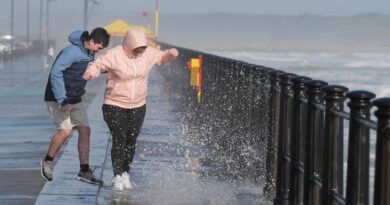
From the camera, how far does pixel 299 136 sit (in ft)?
28.1

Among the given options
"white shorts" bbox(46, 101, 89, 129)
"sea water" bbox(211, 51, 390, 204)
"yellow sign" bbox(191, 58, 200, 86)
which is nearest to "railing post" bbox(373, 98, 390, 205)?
"white shorts" bbox(46, 101, 89, 129)

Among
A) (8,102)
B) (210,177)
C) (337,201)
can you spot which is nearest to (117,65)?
(210,177)

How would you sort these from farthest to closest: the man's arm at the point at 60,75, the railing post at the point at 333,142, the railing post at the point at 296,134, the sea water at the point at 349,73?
the sea water at the point at 349,73 < the man's arm at the point at 60,75 < the railing post at the point at 296,134 < the railing post at the point at 333,142

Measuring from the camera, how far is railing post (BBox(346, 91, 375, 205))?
20.6 feet

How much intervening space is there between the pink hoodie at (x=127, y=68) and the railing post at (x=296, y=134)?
78.0 inches

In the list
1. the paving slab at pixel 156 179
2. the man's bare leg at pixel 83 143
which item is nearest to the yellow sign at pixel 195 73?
the paving slab at pixel 156 179

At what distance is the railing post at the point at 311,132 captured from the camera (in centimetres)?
779

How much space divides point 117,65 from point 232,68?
5.04 metres

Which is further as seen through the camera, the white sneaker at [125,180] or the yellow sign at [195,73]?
the yellow sign at [195,73]

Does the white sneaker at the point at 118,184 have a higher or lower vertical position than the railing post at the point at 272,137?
lower

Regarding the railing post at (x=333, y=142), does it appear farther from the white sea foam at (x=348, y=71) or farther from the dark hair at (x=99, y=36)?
the white sea foam at (x=348, y=71)

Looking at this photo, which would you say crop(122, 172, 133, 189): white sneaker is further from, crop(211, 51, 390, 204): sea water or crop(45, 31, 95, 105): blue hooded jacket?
crop(211, 51, 390, 204): sea water

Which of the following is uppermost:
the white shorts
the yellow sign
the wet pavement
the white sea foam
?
the white shorts

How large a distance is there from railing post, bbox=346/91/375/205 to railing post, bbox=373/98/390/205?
47 cm
